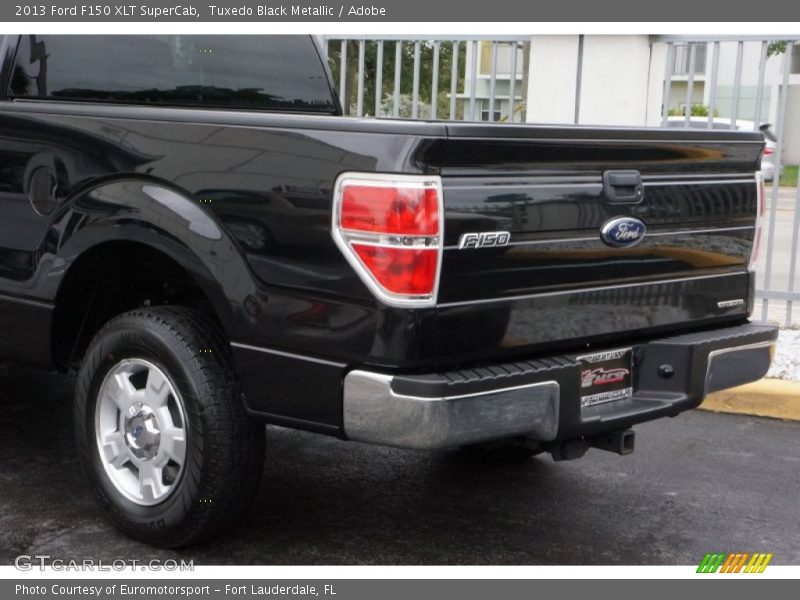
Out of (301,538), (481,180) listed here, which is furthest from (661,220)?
(301,538)

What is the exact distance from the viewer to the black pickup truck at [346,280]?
10.7 ft

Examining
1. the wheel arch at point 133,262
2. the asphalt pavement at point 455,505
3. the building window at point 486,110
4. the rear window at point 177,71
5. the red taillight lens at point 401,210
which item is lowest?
the asphalt pavement at point 455,505

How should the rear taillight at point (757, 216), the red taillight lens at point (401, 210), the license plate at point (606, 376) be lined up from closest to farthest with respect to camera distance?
the red taillight lens at point (401, 210) → the license plate at point (606, 376) → the rear taillight at point (757, 216)

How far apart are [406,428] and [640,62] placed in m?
5.01

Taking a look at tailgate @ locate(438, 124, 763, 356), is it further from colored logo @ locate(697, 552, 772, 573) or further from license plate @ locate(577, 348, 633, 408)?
colored logo @ locate(697, 552, 772, 573)

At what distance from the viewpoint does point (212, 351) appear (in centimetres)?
370

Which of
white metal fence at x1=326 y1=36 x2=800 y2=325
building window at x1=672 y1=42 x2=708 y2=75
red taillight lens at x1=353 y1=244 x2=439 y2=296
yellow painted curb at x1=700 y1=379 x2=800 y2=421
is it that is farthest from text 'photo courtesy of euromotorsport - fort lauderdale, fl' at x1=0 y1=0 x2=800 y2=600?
building window at x1=672 y1=42 x2=708 y2=75

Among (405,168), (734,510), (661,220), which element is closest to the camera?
(405,168)

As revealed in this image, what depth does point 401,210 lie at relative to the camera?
320 centimetres

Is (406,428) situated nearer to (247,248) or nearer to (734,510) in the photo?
(247,248)

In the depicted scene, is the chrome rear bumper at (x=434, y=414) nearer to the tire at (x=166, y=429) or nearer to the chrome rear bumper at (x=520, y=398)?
the chrome rear bumper at (x=520, y=398)

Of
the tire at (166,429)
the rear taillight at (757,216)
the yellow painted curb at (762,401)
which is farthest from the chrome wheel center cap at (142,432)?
the yellow painted curb at (762,401)

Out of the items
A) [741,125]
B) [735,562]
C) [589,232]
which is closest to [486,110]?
[741,125]

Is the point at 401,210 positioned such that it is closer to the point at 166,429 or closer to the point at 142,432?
the point at 166,429
